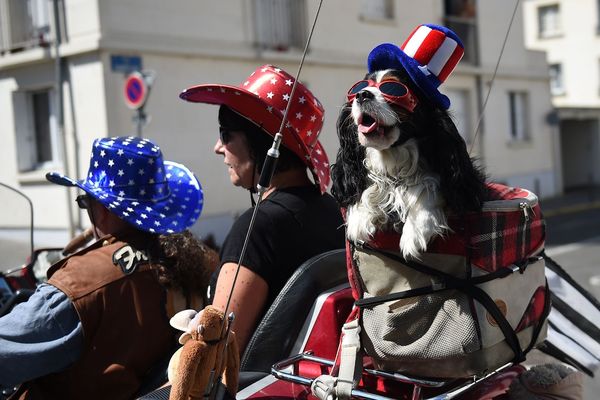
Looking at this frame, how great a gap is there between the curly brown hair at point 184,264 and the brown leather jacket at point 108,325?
0.08 metres

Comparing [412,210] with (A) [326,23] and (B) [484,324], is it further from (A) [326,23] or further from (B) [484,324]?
(A) [326,23]

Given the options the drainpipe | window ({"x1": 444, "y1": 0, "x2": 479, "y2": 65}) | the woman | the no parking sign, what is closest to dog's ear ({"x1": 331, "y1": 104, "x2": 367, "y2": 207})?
the woman

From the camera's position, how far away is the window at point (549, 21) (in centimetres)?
2838

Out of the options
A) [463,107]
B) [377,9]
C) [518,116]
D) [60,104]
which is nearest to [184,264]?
[60,104]

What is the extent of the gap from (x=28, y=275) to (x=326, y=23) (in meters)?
12.1

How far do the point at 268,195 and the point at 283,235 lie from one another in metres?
0.24

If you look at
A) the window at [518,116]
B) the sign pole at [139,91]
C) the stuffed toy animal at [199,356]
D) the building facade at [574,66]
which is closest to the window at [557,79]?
the building facade at [574,66]

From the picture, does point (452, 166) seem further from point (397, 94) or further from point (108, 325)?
point (108, 325)

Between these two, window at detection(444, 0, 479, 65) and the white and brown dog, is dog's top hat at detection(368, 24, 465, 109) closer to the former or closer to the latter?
the white and brown dog

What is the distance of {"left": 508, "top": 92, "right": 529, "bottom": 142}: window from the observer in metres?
20.0

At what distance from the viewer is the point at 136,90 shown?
9.27 metres

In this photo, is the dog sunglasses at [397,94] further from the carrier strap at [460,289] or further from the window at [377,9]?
the window at [377,9]

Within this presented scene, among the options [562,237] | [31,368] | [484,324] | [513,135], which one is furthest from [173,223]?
[513,135]

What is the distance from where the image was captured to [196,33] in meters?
12.1
